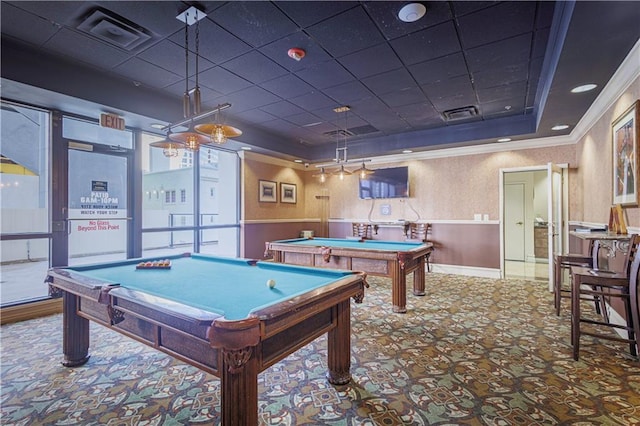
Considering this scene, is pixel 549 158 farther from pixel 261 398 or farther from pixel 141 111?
pixel 141 111

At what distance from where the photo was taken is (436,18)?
8.46ft

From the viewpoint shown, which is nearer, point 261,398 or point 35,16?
point 261,398

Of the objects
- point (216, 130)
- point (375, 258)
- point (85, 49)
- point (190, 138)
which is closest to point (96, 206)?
point (85, 49)

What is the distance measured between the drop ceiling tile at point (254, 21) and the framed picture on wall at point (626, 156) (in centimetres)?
323

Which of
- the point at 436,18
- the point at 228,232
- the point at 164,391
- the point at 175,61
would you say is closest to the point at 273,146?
the point at 228,232

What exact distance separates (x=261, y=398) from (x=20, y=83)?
379 cm

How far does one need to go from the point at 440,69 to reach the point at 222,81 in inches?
102

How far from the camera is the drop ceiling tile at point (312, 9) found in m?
2.39

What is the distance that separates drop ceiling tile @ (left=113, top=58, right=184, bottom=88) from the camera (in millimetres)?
3385

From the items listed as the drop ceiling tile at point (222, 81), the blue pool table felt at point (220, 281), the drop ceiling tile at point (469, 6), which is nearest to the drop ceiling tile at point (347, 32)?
the drop ceiling tile at point (469, 6)

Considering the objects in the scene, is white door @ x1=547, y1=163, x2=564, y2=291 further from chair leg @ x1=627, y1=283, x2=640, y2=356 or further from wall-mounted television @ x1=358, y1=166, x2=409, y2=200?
wall-mounted television @ x1=358, y1=166, x2=409, y2=200

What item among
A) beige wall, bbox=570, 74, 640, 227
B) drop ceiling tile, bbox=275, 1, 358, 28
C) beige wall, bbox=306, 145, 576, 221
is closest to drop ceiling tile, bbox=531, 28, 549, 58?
beige wall, bbox=570, 74, 640, 227

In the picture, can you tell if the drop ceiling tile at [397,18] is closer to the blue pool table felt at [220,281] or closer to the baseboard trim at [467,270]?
the blue pool table felt at [220,281]

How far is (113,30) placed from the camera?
273cm
